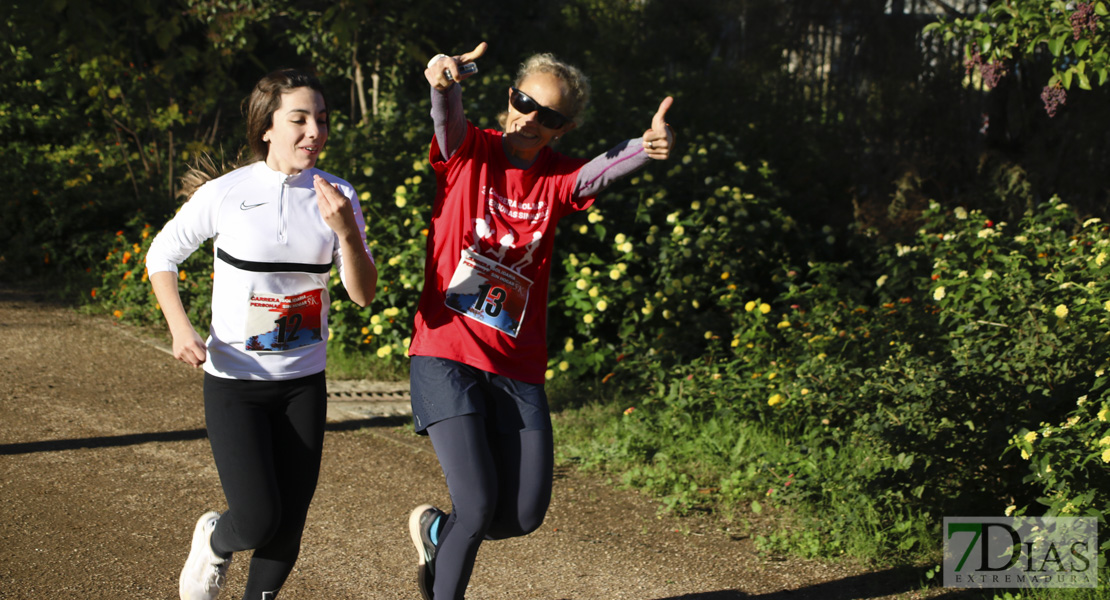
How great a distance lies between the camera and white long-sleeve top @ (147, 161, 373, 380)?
2.67m

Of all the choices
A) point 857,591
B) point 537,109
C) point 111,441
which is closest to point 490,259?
point 537,109

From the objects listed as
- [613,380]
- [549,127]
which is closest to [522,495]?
[549,127]

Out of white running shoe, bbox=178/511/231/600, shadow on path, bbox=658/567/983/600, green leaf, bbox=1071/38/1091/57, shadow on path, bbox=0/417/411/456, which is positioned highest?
green leaf, bbox=1071/38/1091/57

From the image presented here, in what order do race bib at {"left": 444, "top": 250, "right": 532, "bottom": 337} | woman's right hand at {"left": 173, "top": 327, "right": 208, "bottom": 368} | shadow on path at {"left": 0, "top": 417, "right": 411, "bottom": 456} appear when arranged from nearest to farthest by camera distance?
woman's right hand at {"left": 173, "top": 327, "right": 208, "bottom": 368}, race bib at {"left": 444, "top": 250, "right": 532, "bottom": 337}, shadow on path at {"left": 0, "top": 417, "right": 411, "bottom": 456}

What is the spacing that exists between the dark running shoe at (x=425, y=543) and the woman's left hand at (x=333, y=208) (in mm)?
1072

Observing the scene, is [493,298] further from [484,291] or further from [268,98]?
[268,98]

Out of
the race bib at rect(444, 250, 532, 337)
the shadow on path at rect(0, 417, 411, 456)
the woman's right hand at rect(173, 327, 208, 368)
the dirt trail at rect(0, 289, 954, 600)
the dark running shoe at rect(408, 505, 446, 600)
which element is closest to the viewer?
the woman's right hand at rect(173, 327, 208, 368)

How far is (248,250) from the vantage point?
266 centimetres

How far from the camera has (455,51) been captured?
1089cm

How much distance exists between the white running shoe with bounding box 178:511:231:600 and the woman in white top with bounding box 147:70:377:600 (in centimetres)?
7

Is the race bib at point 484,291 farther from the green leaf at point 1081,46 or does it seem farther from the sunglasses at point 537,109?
the green leaf at point 1081,46

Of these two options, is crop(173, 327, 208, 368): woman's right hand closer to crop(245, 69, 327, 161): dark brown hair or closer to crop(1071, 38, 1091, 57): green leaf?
crop(245, 69, 327, 161): dark brown hair

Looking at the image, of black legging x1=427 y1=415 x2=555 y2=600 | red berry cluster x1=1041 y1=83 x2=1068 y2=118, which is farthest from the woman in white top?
red berry cluster x1=1041 y1=83 x2=1068 y2=118

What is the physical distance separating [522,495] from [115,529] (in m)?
2.01
